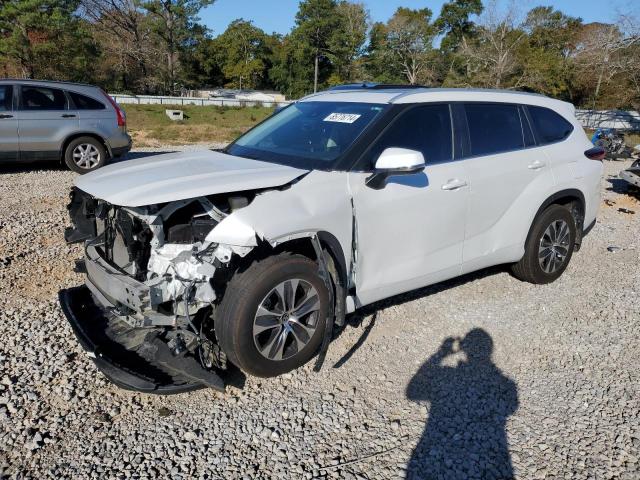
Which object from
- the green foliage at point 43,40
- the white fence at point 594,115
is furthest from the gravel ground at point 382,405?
the green foliage at point 43,40

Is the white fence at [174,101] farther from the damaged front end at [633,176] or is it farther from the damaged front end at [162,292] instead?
the damaged front end at [162,292]

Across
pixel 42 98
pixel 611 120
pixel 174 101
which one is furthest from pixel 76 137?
pixel 611 120

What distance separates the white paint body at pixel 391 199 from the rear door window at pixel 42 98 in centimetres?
690

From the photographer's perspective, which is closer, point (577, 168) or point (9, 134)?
point (577, 168)

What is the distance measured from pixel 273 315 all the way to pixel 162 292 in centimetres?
67

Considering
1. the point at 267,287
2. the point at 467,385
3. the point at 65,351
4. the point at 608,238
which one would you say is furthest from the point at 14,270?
the point at 608,238

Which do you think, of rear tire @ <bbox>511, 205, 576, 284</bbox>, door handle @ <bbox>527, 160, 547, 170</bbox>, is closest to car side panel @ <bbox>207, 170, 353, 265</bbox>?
door handle @ <bbox>527, 160, 547, 170</bbox>

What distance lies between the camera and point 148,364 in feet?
10.5

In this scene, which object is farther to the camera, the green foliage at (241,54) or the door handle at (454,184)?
the green foliage at (241,54)

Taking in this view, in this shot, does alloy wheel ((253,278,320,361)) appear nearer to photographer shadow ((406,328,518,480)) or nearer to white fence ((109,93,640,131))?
photographer shadow ((406,328,518,480))

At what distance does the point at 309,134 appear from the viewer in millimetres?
4004

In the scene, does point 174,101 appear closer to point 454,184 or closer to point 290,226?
point 454,184

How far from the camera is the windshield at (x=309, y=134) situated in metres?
3.64

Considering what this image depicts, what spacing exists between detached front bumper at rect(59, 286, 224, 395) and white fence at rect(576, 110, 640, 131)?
30415 millimetres
